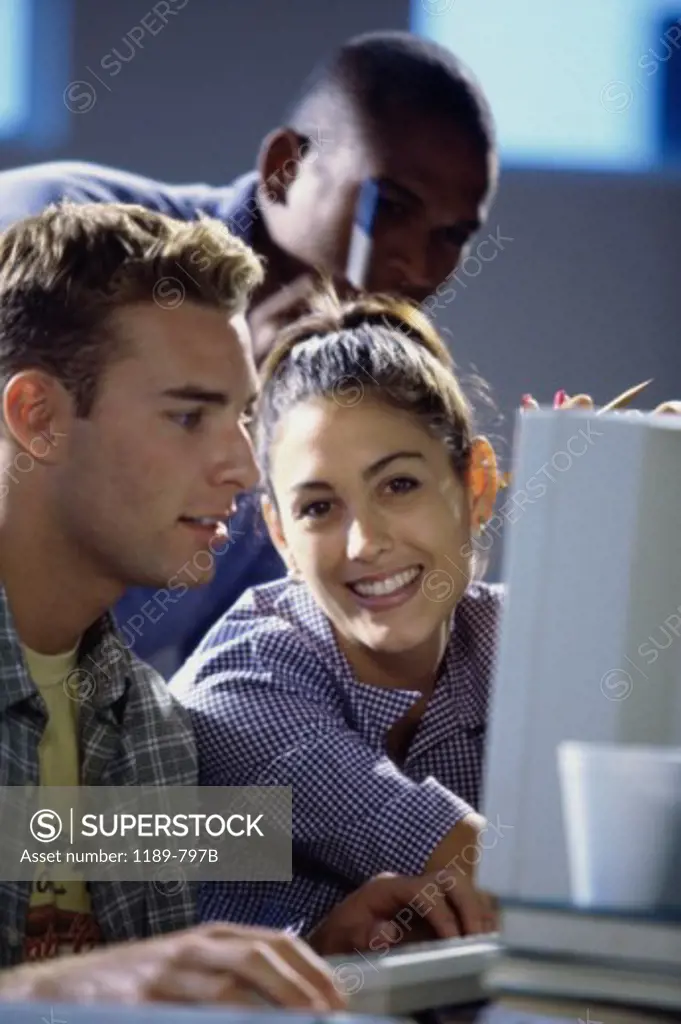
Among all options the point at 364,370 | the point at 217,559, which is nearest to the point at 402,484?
the point at 364,370

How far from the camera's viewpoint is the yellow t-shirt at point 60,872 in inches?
58.3

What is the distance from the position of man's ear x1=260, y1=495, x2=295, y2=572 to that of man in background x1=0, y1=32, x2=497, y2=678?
0.26 meters

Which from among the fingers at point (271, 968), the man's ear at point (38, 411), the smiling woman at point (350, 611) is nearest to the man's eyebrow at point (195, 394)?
the man's ear at point (38, 411)

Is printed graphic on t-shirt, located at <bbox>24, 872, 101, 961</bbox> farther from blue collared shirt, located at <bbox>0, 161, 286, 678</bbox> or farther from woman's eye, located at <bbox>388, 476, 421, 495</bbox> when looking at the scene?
woman's eye, located at <bbox>388, 476, 421, 495</bbox>

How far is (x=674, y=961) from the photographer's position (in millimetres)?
924

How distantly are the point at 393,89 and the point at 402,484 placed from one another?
0.57 meters

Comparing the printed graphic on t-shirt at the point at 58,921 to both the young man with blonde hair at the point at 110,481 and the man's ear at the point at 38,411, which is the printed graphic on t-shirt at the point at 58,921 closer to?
the young man with blonde hair at the point at 110,481

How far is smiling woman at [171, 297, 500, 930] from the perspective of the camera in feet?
5.73

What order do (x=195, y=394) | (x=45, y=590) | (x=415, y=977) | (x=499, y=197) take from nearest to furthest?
(x=415, y=977), (x=45, y=590), (x=195, y=394), (x=499, y=197)

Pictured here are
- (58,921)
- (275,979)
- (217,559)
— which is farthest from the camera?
(217,559)

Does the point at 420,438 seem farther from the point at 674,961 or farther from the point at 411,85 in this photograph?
the point at 674,961

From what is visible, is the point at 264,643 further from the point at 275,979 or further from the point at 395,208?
the point at 275,979

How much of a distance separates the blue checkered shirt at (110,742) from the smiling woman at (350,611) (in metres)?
0.13

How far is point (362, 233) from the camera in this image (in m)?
2.14
